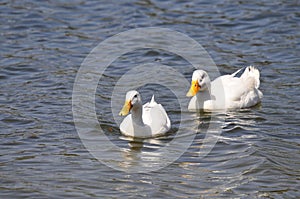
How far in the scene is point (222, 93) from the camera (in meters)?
11.2

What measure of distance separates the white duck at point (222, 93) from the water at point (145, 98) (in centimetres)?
19

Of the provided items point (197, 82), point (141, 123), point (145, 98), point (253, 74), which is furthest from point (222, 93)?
point (141, 123)

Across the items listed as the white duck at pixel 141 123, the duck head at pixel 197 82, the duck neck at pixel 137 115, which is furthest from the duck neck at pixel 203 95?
the duck neck at pixel 137 115

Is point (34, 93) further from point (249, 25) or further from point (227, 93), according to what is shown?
point (249, 25)

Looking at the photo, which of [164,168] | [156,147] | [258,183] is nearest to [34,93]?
[156,147]

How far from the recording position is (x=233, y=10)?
1600 centimetres

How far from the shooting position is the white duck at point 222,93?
11.1 m

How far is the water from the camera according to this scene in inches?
315

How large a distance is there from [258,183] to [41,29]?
8.44m

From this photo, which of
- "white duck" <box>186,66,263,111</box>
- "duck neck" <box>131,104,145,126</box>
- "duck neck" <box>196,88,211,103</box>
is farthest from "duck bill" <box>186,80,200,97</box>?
"duck neck" <box>131,104,145,126</box>

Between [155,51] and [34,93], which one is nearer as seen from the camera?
[34,93]

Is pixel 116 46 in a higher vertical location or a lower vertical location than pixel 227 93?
higher

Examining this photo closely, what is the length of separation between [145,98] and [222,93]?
134cm

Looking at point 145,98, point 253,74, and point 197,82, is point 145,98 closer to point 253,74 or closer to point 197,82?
point 197,82
